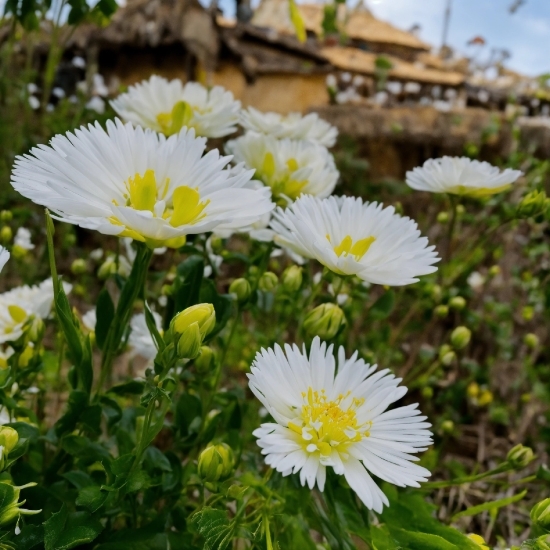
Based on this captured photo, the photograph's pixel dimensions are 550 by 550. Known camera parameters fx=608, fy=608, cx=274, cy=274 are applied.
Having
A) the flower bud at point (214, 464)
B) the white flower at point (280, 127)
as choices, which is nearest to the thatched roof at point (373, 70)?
the white flower at point (280, 127)

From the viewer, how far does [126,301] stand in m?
0.43

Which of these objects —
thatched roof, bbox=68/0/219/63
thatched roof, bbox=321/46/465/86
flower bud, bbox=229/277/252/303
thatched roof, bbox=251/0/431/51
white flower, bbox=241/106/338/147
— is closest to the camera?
flower bud, bbox=229/277/252/303

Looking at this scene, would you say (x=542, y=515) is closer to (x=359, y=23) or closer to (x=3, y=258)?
(x=3, y=258)

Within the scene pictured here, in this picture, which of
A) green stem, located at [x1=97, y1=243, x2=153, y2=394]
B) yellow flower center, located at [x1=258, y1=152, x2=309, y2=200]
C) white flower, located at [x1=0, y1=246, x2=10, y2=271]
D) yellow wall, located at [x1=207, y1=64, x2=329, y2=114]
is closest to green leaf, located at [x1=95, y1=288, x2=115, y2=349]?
green stem, located at [x1=97, y1=243, x2=153, y2=394]

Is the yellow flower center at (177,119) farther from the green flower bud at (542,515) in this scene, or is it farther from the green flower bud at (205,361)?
the green flower bud at (542,515)

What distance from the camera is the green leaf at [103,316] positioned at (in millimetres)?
473

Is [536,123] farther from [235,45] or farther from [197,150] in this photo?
[197,150]

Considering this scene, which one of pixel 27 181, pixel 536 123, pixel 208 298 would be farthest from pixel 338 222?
pixel 536 123

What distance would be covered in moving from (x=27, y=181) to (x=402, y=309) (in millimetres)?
1242

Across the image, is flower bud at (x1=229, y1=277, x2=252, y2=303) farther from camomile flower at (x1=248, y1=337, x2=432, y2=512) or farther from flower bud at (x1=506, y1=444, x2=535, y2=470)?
flower bud at (x1=506, y1=444, x2=535, y2=470)

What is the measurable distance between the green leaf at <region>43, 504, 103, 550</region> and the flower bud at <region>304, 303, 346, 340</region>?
8.2 inches

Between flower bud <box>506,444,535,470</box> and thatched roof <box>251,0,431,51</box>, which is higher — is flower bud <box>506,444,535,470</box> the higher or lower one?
the lower one

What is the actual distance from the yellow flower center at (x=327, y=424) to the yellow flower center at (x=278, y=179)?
0.26 m

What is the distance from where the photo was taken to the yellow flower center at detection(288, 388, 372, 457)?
0.40 metres
